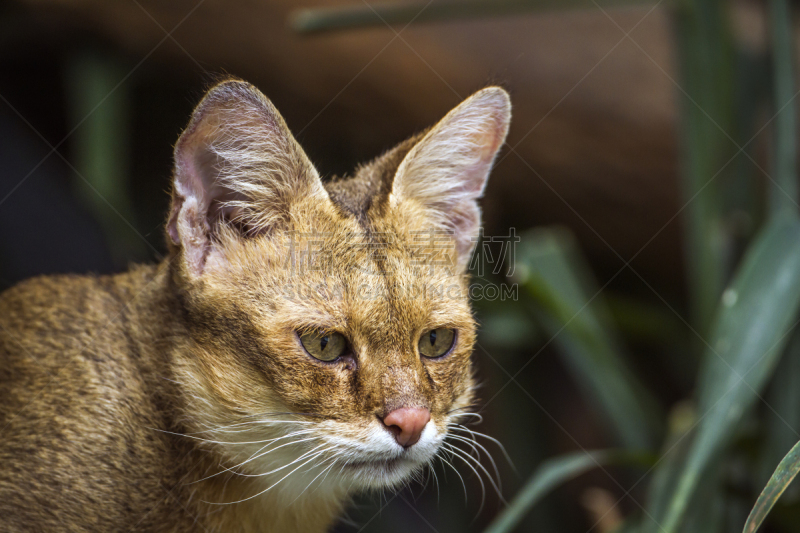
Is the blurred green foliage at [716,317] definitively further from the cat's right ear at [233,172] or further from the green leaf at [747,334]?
the cat's right ear at [233,172]

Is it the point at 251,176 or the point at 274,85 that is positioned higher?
the point at 274,85

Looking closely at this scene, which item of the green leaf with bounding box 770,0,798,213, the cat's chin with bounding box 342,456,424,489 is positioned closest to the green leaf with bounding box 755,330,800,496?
the green leaf with bounding box 770,0,798,213

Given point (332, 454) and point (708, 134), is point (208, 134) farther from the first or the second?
point (708, 134)

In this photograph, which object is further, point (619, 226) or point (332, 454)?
point (619, 226)

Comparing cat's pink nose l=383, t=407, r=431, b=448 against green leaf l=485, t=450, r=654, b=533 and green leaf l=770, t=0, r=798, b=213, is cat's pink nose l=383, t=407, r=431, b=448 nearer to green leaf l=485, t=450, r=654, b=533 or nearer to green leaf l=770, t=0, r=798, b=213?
green leaf l=485, t=450, r=654, b=533

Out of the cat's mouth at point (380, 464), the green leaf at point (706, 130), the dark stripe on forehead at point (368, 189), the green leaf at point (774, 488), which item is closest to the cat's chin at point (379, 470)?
the cat's mouth at point (380, 464)

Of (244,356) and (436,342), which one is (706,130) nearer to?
(436,342)

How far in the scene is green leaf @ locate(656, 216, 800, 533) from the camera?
2.24 meters

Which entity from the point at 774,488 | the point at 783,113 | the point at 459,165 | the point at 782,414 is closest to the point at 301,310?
the point at 459,165

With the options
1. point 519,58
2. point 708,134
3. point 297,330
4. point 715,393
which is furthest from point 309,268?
point 519,58

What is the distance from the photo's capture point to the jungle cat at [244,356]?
1687 millimetres

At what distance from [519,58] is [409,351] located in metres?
2.39

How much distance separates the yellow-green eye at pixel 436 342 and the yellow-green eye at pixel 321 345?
0.24 meters

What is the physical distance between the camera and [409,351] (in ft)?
5.84
